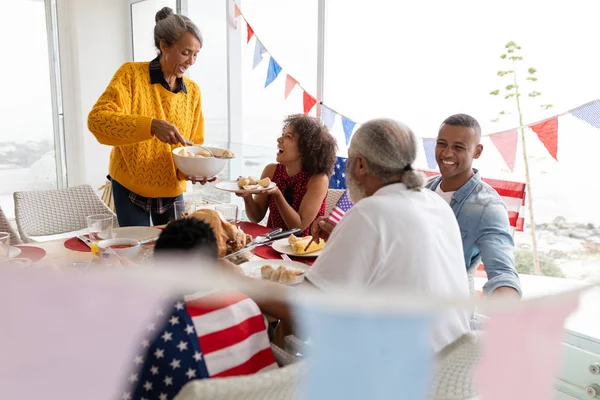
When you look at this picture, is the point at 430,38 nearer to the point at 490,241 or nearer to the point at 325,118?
the point at 325,118

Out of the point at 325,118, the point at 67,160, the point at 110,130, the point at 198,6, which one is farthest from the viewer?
the point at 67,160

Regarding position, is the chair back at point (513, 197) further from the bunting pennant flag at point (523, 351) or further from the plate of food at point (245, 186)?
the bunting pennant flag at point (523, 351)

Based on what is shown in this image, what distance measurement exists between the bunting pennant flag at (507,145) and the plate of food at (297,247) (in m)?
1.22

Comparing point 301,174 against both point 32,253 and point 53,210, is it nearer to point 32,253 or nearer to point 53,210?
point 32,253

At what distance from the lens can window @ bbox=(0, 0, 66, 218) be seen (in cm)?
452

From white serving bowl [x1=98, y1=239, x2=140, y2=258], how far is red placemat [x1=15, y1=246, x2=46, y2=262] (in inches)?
9.1

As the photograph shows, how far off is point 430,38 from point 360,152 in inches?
75.4

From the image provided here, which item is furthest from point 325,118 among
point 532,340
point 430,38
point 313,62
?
point 532,340

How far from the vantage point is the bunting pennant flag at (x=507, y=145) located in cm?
240

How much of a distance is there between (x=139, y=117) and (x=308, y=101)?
1556 mm

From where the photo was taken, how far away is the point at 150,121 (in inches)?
74.7

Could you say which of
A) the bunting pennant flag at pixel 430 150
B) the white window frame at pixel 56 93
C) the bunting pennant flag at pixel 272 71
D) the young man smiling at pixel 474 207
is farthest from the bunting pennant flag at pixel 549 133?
the white window frame at pixel 56 93

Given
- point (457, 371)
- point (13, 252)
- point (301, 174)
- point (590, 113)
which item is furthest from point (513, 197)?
point (13, 252)

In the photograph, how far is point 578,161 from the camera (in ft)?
7.94
